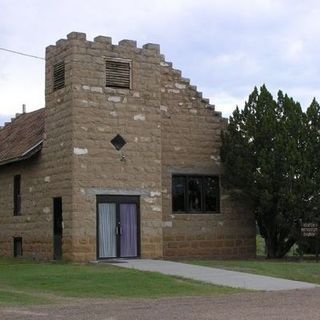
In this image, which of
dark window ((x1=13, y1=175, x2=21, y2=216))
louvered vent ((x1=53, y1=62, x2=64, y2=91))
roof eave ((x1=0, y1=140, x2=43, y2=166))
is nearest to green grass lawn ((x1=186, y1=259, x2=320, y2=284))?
roof eave ((x1=0, y1=140, x2=43, y2=166))

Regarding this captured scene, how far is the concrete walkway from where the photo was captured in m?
17.2

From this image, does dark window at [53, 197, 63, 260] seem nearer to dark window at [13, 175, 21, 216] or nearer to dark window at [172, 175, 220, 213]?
dark window at [13, 175, 21, 216]

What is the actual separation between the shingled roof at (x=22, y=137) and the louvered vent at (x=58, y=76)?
2.28 m

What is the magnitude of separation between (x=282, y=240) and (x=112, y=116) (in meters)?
8.64

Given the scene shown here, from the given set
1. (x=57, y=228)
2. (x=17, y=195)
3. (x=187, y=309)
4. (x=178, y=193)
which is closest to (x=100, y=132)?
(x=57, y=228)

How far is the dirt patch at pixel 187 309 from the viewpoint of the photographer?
39.0ft

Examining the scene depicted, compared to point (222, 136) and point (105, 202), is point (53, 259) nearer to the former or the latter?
point (105, 202)

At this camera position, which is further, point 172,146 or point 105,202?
point 172,146

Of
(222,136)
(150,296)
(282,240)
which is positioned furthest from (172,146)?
(150,296)

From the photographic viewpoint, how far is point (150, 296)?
1518cm

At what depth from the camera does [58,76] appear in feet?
80.5

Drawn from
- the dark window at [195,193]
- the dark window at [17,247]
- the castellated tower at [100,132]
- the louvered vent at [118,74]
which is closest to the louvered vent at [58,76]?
the castellated tower at [100,132]

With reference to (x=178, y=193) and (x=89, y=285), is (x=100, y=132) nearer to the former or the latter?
(x=178, y=193)

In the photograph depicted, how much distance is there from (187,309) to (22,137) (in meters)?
16.9
